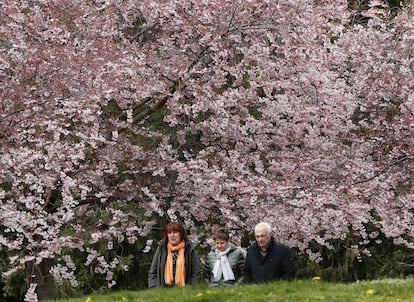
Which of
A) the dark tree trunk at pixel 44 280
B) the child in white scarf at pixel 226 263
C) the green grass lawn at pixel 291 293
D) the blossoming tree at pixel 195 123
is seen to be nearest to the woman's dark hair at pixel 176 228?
the child in white scarf at pixel 226 263

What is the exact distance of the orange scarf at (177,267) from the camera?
8.35 metres

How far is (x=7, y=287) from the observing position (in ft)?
52.3

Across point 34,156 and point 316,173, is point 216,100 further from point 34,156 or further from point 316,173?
point 34,156

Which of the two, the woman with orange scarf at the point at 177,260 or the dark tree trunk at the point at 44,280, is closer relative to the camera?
the woman with orange scarf at the point at 177,260

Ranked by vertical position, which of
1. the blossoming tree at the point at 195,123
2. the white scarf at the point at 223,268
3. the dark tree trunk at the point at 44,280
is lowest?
the white scarf at the point at 223,268

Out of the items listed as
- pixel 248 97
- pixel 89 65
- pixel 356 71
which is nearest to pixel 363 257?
pixel 356 71

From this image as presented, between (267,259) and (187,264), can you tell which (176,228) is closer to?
(187,264)

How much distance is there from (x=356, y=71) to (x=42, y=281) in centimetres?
504

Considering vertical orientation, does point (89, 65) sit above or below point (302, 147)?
above

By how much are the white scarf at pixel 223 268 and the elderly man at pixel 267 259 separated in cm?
32

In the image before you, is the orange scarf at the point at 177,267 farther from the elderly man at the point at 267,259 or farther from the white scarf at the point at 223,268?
the elderly man at the point at 267,259

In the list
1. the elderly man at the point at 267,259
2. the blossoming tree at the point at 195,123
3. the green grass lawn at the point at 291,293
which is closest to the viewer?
the green grass lawn at the point at 291,293

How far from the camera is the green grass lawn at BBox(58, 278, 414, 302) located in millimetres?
6887

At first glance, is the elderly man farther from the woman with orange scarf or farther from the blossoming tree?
the blossoming tree
